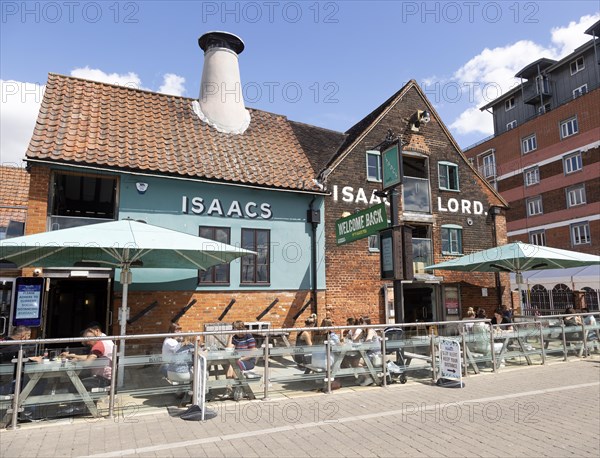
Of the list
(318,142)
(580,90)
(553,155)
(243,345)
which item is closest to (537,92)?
(580,90)

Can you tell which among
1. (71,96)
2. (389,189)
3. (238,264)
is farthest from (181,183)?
(389,189)

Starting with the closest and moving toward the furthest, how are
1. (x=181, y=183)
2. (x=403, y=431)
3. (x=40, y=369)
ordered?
(x=403, y=431), (x=40, y=369), (x=181, y=183)

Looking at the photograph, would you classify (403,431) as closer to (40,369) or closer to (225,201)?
(40,369)

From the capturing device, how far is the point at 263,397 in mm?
7402

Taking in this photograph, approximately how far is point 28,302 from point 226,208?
5541mm

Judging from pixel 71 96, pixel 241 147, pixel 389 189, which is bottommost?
pixel 389 189

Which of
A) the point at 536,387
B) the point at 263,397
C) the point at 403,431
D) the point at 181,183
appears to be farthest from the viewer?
the point at 181,183

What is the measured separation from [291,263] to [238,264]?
1749mm

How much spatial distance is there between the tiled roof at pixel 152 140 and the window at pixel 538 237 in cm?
2811

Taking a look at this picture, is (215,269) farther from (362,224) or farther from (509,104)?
(509,104)

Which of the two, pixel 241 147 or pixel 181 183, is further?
pixel 241 147

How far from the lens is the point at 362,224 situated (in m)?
10.6

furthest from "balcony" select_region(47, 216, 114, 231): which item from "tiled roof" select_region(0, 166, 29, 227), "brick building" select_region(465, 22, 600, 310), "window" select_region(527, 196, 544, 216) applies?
"window" select_region(527, 196, 544, 216)

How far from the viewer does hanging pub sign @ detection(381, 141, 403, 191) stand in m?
9.94
